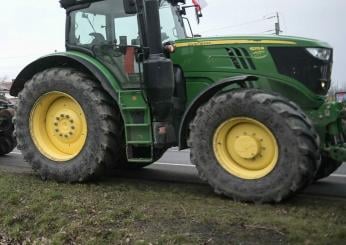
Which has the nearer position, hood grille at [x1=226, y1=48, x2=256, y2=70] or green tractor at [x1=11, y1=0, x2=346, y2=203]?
green tractor at [x1=11, y1=0, x2=346, y2=203]

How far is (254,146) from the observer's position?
612 cm

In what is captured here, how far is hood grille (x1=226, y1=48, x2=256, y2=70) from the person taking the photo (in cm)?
656

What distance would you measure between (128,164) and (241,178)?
2.82 m

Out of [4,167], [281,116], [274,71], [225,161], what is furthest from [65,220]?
[4,167]

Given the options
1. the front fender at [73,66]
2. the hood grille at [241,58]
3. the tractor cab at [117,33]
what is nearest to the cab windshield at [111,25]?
the tractor cab at [117,33]

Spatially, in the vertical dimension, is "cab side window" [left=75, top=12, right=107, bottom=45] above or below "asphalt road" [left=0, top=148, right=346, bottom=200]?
above

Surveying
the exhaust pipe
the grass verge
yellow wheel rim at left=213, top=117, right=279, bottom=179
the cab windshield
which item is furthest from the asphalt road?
the cab windshield

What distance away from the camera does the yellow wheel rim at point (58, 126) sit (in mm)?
7430

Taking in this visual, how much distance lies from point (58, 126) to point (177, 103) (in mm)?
1747

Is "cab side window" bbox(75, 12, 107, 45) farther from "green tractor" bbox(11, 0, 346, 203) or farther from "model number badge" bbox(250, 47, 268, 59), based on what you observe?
"model number badge" bbox(250, 47, 268, 59)

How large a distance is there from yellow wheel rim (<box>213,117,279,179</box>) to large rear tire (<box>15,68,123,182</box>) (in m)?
1.48

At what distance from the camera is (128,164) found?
861 cm

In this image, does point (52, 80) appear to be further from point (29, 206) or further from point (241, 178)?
point (241, 178)

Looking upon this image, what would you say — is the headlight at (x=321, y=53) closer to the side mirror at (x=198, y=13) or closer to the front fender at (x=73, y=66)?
the side mirror at (x=198, y=13)
